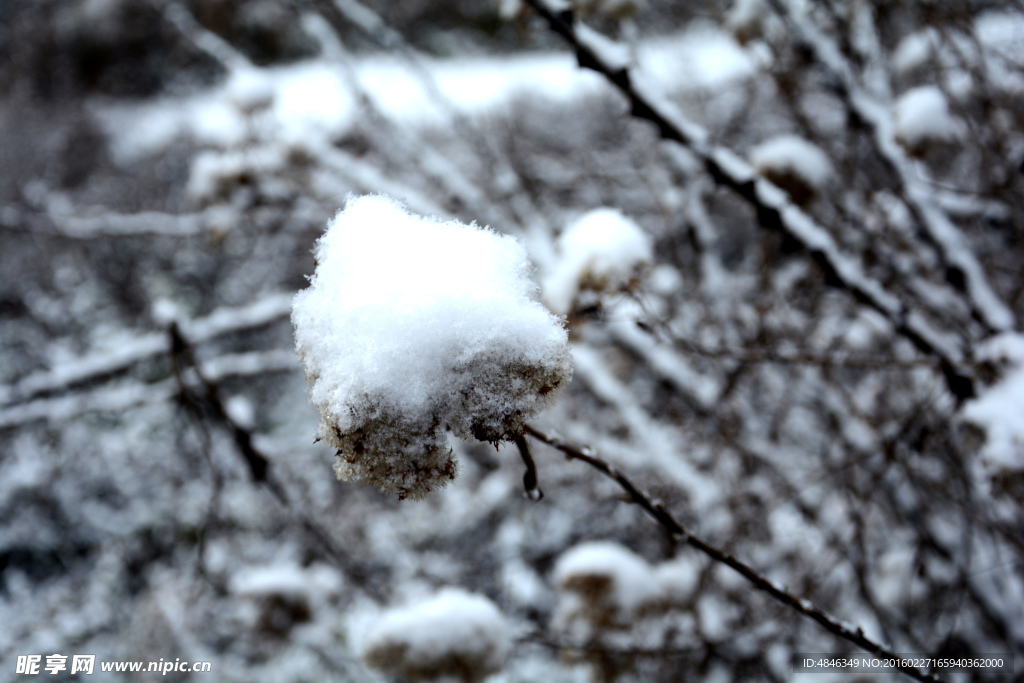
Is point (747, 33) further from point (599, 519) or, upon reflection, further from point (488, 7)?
point (488, 7)

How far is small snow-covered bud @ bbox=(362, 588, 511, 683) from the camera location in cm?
116

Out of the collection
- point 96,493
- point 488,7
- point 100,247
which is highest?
point 488,7

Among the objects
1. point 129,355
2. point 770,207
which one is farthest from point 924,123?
point 129,355

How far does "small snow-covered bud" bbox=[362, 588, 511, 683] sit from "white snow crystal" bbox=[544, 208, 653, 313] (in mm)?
690

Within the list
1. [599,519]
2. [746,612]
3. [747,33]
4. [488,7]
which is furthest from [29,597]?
[488,7]

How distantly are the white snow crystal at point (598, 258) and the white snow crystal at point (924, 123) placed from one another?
731 millimetres

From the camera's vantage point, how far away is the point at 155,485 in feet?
14.8

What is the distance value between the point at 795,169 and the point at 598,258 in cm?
71

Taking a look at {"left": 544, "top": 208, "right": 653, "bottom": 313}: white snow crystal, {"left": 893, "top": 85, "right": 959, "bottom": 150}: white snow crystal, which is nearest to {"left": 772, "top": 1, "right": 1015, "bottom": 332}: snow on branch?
{"left": 893, "top": 85, "right": 959, "bottom": 150}: white snow crystal

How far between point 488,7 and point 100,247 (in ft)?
27.4

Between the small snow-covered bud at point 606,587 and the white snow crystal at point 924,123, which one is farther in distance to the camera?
the small snow-covered bud at point 606,587

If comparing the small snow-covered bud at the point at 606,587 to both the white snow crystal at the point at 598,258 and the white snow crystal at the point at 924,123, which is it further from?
the white snow crystal at the point at 924,123

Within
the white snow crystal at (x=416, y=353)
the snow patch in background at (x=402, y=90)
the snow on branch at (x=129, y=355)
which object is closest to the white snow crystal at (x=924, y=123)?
the white snow crystal at (x=416, y=353)

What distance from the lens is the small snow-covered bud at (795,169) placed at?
142cm
